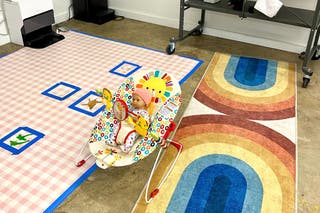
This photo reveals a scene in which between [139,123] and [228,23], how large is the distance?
2.08m

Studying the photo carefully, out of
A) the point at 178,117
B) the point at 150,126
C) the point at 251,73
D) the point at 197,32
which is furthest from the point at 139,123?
the point at 197,32

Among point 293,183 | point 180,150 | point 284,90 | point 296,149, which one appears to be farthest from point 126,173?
point 284,90

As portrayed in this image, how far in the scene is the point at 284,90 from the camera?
262 cm

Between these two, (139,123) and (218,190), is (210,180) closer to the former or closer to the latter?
(218,190)

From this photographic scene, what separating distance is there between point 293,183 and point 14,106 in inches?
73.4

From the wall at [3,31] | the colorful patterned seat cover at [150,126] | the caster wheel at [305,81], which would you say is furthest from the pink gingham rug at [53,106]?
the caster wheel at [305,81]

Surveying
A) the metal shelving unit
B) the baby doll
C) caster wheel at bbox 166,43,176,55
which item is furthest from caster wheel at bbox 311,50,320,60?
the baby doll

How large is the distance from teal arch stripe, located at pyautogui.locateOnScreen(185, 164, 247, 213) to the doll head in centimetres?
49

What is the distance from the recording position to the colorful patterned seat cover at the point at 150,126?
5.63ft

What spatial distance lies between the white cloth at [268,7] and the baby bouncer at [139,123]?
1.27 m

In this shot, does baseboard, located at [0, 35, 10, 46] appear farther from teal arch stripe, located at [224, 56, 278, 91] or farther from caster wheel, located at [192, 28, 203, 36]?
teal arch stripe, located at [224, 56, 278, 91]

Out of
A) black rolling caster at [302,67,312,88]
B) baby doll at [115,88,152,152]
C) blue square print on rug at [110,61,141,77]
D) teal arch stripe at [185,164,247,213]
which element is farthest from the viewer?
blue square print on rug at [110,61,141,77]

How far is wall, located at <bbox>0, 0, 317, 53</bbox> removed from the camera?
3175 mm

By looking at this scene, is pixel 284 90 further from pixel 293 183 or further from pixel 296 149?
pixel 293 183
